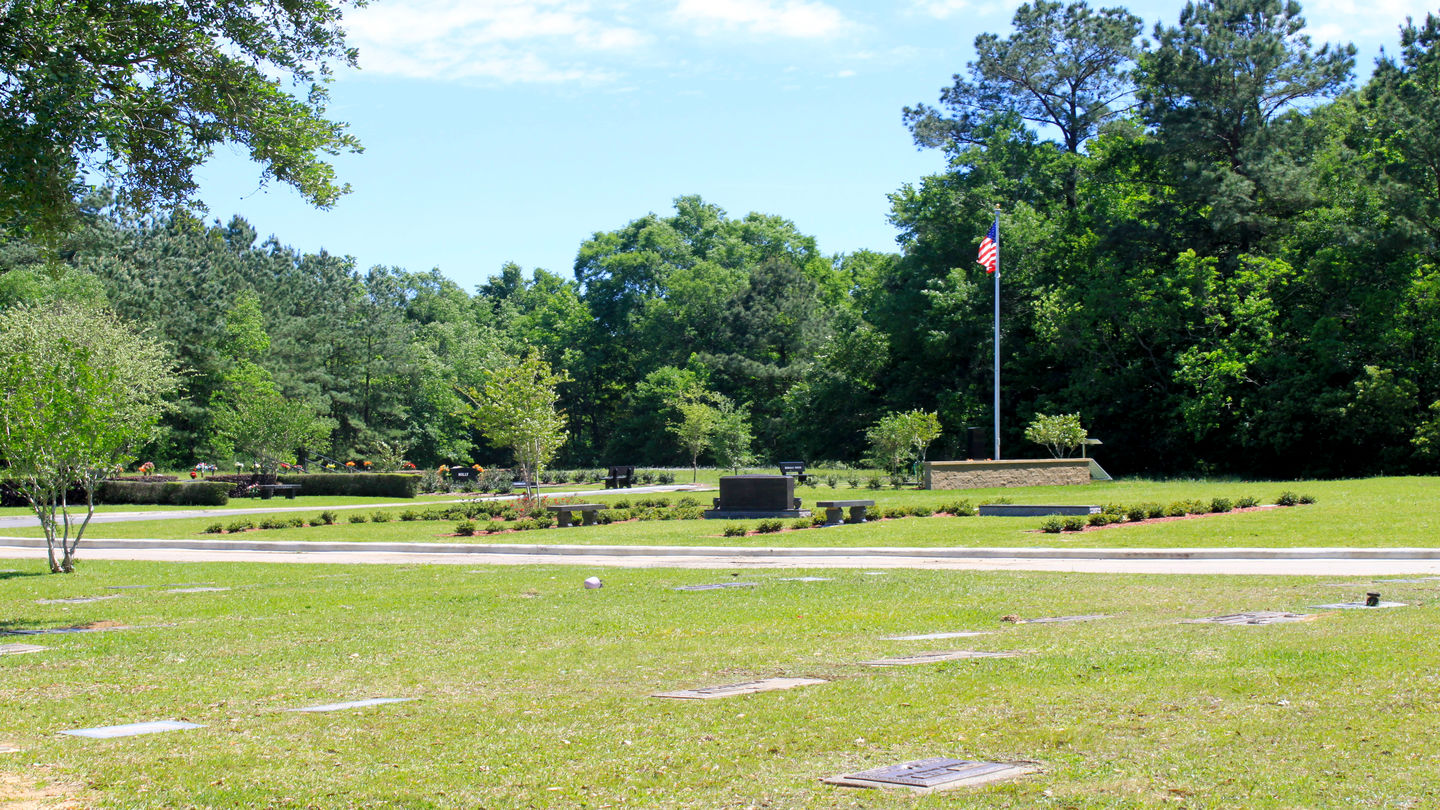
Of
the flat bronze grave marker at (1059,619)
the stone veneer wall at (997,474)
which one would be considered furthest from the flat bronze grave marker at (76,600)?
the stone veneer wall at (997,474)

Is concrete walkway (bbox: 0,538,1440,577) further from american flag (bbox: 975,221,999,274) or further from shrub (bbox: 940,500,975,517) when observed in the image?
american flag (bbox: 975,221,999,274)

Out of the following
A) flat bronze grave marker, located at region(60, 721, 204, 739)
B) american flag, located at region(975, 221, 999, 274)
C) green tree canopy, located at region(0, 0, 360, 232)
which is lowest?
flat bronze grave marker, located at region(60, 721, 204, 739)

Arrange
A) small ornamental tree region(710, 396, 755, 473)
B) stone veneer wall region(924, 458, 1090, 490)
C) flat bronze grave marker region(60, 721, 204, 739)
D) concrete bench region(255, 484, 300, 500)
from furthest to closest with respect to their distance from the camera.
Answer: small ornamental tree region(710, 396, 755, 473) → concrete bench region(255, 484, 300, 500) → stone veneer wall region(924, 458, 1090, 490) → flat bronze grave marker region(60, 721, 204, 739)

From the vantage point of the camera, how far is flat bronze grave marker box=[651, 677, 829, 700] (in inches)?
264

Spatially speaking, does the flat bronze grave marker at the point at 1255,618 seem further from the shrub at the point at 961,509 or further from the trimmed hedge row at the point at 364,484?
the trimmed hedge row at the point at 364,484

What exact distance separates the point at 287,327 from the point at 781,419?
30196 mm

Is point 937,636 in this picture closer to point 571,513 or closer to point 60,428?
point 60,428

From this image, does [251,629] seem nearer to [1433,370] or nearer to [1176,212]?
[1433,370]

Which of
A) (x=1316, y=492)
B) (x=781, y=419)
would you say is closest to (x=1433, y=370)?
(x=1316, y=492)

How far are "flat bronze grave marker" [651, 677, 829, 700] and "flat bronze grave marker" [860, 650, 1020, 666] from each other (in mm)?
749

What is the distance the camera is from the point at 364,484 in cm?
4500

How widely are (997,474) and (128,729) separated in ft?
110

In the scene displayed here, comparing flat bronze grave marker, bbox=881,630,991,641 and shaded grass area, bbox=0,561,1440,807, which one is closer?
shaded grass area, bbox=0,561,1440,807

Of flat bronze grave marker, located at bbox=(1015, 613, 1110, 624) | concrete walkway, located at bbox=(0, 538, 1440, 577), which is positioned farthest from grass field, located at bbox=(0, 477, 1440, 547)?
flat bronze grave marker, located at bbox=(1015, 613, 1110, 624)
